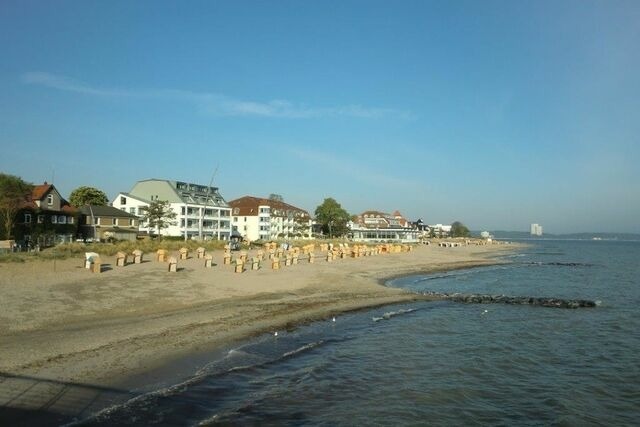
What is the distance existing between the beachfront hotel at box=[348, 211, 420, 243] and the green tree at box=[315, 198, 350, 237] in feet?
84.3

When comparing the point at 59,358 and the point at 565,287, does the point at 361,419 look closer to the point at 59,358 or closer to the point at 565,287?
the point at 59,358

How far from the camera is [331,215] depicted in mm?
121188

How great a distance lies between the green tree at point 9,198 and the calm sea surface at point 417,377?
125 ft

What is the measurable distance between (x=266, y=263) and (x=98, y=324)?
26.3 m

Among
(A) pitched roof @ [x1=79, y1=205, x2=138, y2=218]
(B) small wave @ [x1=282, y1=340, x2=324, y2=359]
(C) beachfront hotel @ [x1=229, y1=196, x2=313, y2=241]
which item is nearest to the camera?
(B) small wave @ [x1=282, y1=340, x2=324, y2=359]

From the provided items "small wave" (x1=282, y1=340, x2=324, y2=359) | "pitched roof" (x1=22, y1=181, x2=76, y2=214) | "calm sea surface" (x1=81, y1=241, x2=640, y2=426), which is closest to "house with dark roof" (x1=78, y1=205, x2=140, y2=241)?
"pitched roof" (x1=22, y1=181, x2=76, y2=214)

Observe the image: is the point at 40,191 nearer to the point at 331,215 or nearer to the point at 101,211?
the point at 101,211

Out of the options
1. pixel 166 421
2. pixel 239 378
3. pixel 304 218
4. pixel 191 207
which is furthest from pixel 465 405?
pixel 304 218

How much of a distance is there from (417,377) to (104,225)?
61090mm

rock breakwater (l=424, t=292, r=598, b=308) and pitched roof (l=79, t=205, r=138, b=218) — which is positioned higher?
pitched roof (l=79, t=205, r=138, b=218)

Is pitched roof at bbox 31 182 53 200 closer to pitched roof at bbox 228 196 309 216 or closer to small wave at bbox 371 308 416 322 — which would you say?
small wave at bbox 371 308 416 322

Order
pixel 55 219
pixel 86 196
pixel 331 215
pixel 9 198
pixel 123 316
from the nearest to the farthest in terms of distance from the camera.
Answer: pixel 123 316
pixel 9 198
pixel 55 219
pixel 86 196
pixel 331 215

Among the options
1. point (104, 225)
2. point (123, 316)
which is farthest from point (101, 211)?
point (123, 316)

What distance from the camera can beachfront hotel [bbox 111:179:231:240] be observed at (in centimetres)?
8444
